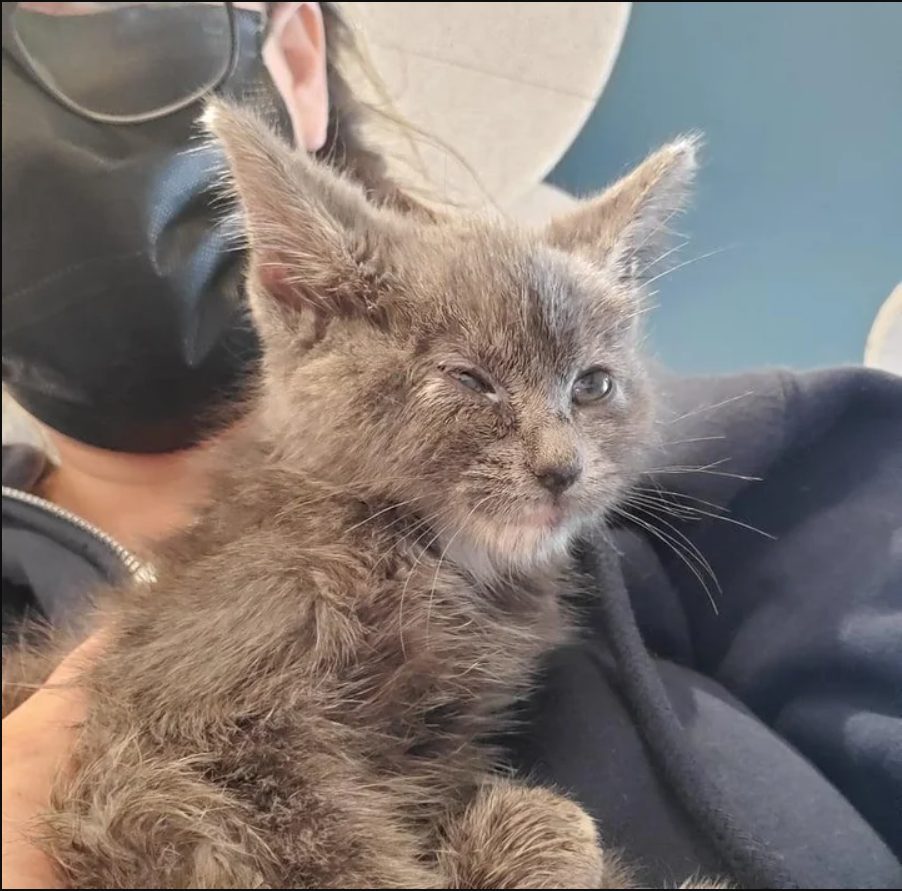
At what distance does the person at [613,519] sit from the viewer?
35.3 inches

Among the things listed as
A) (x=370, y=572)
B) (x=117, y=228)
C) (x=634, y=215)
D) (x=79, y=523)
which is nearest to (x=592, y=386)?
(x=634, y=215)

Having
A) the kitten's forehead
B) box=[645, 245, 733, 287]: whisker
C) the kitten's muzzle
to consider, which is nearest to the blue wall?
box=[645, 245, 733, 287]: whisker

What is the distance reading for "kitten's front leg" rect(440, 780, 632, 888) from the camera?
85 centimetres

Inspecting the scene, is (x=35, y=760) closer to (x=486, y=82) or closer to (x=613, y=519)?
(x=613, y=519)

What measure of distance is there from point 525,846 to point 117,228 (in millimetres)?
1054

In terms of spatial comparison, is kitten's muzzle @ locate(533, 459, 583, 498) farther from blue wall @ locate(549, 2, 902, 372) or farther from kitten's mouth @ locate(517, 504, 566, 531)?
blue wall @ locate(549, 2, 902, 372)

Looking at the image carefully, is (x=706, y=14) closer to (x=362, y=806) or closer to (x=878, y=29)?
(x=878, y=29)

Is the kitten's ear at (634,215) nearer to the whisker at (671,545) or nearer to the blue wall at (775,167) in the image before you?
the blue wall at (775,167)

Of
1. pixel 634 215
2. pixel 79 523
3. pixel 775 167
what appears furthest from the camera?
pixel 79 523

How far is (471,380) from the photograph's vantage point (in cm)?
96

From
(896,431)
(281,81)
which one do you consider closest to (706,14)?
(281,81)

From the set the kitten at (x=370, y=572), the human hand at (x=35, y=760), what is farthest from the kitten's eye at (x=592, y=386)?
the human hand at (x=35, y=760)

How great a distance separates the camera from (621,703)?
102 centimetres

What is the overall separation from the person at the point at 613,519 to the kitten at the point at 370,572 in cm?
9
